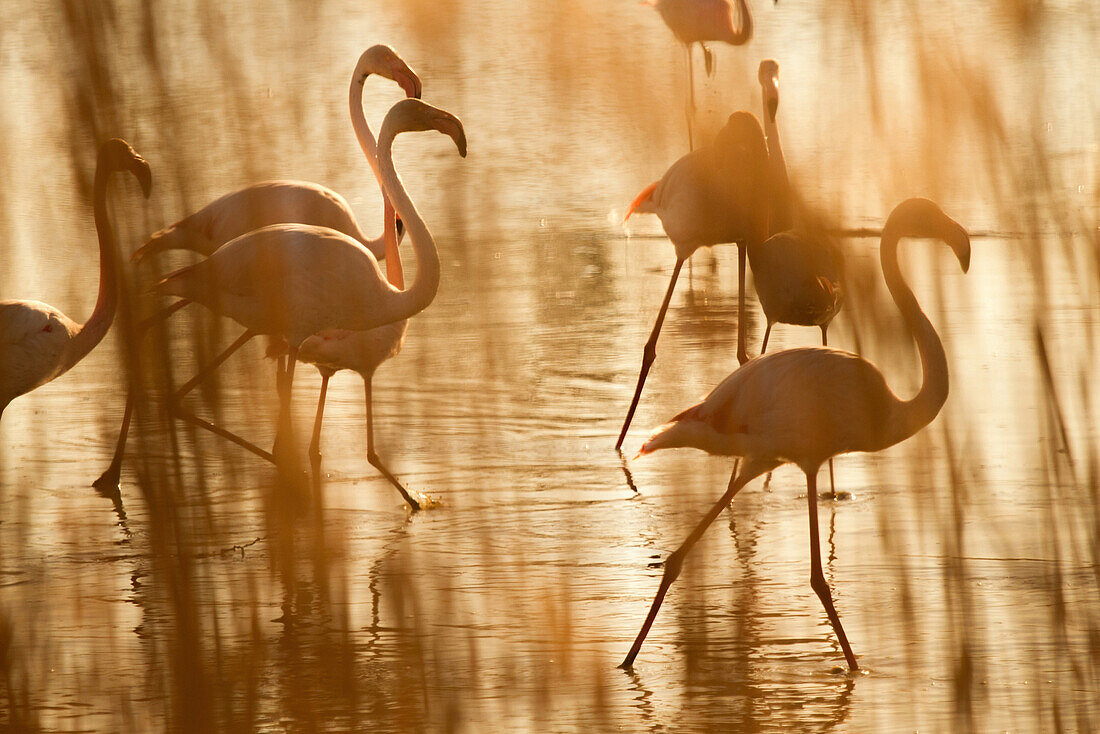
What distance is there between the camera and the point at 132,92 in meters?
1.02

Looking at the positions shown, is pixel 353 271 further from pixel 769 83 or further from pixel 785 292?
pixel 769 83

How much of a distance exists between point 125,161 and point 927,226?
1206mm

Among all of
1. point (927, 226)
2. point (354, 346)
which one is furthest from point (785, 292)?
point (927, 226)

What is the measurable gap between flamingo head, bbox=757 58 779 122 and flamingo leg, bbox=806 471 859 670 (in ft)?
6.46

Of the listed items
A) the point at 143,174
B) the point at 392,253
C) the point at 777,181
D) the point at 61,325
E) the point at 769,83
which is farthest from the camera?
the point at 392,253

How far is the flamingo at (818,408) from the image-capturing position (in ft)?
5.23

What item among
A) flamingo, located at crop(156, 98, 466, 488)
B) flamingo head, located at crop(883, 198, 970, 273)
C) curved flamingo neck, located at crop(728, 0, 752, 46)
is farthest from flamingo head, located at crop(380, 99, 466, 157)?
curved flamingo neck, located at crop(728, 0, 752, 46)

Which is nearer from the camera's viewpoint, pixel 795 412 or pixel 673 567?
pixel 795 412

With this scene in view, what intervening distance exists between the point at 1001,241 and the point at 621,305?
561cm

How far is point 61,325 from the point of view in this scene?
409cm

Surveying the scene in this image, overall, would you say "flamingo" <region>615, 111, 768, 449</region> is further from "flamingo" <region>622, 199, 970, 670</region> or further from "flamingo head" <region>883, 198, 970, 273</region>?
"flamingo head" <region>883, 198, 970, 273</region>

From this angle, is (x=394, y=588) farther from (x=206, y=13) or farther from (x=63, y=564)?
(x=63, y=564)

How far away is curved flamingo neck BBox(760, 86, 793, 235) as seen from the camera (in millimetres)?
1267

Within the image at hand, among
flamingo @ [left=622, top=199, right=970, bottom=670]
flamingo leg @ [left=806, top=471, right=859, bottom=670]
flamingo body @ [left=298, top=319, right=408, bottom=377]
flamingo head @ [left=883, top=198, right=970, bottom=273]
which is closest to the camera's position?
flamingo head @ [left=883, top=198, right=970, bottom=273]
